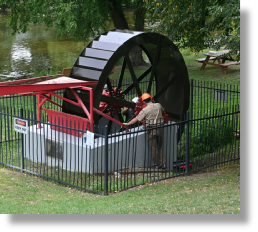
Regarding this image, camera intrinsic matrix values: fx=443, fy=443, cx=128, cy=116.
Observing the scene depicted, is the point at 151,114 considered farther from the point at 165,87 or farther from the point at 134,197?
the point at 165,87

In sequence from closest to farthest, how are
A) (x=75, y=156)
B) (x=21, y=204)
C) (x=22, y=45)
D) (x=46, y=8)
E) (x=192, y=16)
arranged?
(x=21, y=204), (x=75, y=156), (x=192, y=16), (x=46, y=8), (x=22, y=45)

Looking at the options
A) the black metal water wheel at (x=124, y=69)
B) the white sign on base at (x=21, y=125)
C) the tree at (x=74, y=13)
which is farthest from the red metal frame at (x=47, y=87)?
the tree at (x=74, y=13)

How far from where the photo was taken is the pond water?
2616cm

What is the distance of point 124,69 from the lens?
11.9m

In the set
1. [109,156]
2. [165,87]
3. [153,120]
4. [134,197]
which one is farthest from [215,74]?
[134,197]

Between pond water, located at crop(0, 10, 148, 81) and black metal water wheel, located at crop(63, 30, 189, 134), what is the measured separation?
396 inches

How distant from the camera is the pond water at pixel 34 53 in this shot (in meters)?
26.2

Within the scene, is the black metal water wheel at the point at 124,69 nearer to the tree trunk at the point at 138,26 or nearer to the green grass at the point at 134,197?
the green grass at the point at 134,197

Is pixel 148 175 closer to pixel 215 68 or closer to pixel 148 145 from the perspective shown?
pixel 148 145

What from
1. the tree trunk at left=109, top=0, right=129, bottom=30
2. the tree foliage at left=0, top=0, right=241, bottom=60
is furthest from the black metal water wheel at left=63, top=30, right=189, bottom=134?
the tree trunk at left=109, top=0, right=129, bottom=30

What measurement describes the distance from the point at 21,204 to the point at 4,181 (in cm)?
149

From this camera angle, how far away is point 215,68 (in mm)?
21391

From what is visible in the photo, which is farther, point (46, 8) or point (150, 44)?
point (46, 8)

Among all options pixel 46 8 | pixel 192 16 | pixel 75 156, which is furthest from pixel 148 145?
pixel 46 8
